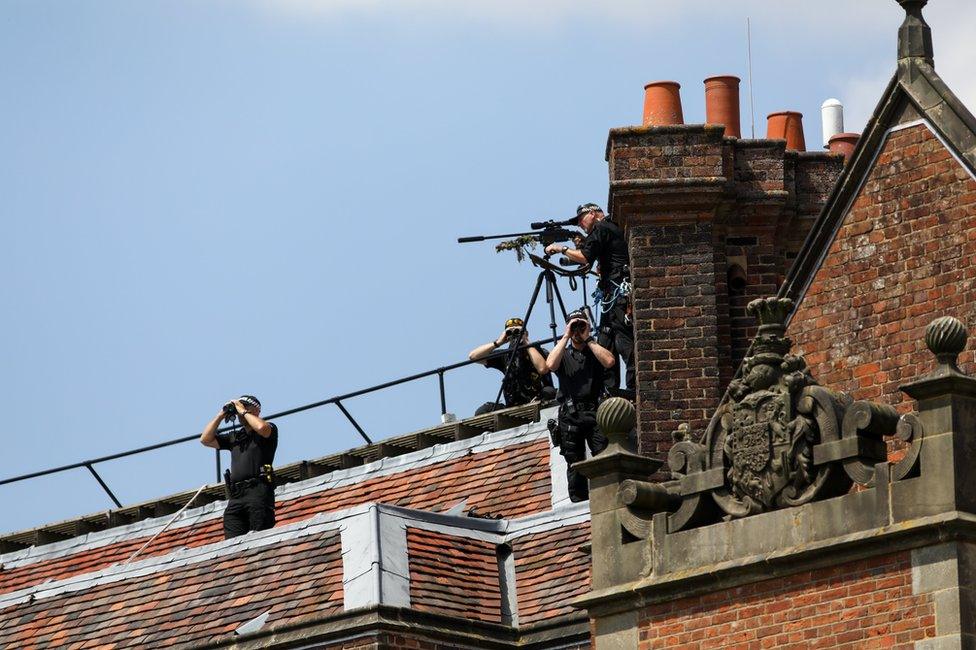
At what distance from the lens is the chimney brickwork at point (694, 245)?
26125mm

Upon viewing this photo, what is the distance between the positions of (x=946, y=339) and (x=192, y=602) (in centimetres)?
828

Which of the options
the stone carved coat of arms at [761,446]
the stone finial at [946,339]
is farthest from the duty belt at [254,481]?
the stone finial at [946,339]

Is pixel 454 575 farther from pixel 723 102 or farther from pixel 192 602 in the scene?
pixel 723 102

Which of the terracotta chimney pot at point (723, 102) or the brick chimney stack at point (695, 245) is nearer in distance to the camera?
the brick chimney stack at point (695, 245)

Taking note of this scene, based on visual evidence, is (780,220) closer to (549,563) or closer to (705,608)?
(549,563)

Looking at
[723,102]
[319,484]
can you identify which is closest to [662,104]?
[723,102]

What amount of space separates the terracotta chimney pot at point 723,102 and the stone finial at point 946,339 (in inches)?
307

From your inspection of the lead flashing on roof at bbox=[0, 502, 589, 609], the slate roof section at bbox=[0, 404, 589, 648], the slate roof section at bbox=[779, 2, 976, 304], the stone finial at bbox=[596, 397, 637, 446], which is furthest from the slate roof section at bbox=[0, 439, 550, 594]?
the stone finial at bbox=[596, 397, 637, 446]

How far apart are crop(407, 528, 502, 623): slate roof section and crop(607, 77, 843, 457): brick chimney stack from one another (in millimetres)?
1647

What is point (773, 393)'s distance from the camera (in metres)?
21.4

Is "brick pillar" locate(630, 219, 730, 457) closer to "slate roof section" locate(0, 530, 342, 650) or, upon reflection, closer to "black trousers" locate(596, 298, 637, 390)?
"black trousers" locate(596, 298, 637, 390)

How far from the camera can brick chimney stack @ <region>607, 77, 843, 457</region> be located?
26.1 metres

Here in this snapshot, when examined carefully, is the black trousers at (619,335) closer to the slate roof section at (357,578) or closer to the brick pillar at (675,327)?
the brick pillar at (675,327)

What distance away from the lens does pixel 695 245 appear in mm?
26594
